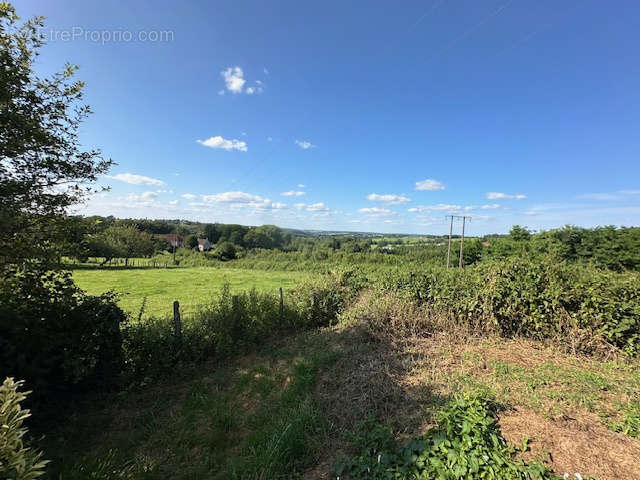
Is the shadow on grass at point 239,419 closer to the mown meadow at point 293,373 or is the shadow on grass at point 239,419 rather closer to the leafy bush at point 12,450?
the mown meadow at point 293,373

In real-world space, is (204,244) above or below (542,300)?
below

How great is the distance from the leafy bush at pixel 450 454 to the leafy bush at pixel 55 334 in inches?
154

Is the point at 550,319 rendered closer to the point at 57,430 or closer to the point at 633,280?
the point at 633,280

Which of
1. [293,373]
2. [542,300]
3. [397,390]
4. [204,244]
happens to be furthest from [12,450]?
[204,244]

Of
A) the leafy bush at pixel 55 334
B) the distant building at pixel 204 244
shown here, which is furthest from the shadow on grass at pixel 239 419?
the distant building at pixel 204 244

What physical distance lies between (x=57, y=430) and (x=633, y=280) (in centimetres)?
920

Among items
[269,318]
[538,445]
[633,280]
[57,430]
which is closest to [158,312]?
[269,318]

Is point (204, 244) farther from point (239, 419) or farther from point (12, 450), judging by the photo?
point (12, 450)

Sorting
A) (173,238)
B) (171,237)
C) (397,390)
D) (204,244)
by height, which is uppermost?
(397,390)

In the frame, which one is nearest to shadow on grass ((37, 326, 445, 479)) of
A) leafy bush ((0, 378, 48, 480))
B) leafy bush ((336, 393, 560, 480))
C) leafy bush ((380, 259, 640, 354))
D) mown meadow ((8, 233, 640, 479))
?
mown meadow ((8, 233, 640, 479))

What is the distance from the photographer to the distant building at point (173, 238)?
57.9 meters

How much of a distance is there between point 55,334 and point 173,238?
215 feet

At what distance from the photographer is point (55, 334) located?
3.36m

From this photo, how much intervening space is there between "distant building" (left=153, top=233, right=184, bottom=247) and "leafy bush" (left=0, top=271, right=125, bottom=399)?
6168cm
